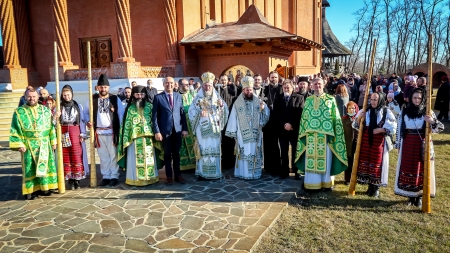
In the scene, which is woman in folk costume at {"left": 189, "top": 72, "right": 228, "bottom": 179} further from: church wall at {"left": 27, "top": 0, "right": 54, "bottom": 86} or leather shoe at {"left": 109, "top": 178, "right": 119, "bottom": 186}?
church wall at {"left": 27, "top": 0, "right": 54, "bottom": 86}

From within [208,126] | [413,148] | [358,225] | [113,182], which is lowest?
[358,225]

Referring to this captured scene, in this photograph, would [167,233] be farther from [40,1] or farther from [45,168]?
[40,1]

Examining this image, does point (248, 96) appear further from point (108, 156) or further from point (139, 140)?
point (108, 156)

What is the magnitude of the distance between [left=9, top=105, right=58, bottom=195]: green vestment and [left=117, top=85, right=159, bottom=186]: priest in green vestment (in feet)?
3.97

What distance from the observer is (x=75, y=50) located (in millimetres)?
16891

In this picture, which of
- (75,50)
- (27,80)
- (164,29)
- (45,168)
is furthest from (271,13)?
(45,168)

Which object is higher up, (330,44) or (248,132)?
(330,44)

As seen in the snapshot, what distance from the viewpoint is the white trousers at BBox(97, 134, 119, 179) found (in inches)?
262

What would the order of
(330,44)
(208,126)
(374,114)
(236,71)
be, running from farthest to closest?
(330,44)
(236,71)
(208,126)
(374,114)

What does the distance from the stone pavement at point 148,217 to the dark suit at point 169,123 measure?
59 cm

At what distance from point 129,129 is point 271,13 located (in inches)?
807

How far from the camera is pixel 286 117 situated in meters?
6.60

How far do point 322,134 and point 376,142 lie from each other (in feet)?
2.75

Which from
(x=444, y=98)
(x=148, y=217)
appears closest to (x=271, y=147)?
(x=148, y=217)
